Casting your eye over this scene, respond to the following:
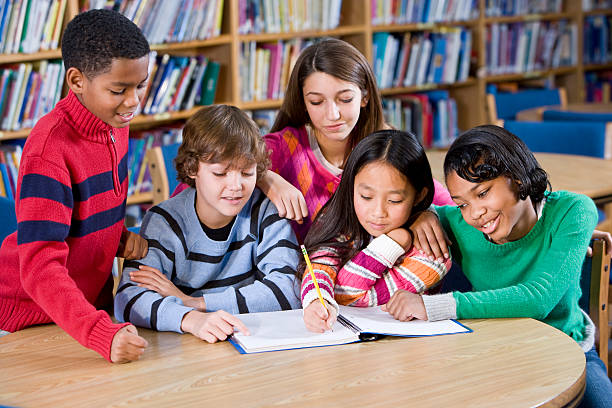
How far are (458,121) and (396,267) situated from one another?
12.0 ft

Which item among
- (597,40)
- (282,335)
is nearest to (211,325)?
(282,335)

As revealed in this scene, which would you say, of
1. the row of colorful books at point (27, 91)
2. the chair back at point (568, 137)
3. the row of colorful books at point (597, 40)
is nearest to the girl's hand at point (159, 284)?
the row of colorful books at point (27, 91)

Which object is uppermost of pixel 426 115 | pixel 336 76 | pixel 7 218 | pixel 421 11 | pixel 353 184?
pixel 421 11

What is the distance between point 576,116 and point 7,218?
3251 millimetres

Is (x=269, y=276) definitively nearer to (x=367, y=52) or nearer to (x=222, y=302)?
(x=222, y=302)

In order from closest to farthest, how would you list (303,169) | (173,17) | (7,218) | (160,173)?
1. (7,218)
2. (303,169)
3. (160,173)
4. (173,17)

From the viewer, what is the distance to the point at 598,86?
582cm

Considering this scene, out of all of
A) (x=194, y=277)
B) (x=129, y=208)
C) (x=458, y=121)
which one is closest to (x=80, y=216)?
(x=194, y=277)

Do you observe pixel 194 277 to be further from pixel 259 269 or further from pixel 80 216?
pixel 80 216

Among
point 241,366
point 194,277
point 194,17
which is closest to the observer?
point 241,366

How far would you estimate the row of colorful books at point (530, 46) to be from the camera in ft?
16.9

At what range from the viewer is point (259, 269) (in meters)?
1.67

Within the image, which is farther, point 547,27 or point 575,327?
point 547,27

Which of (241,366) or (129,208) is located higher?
(241,366)
